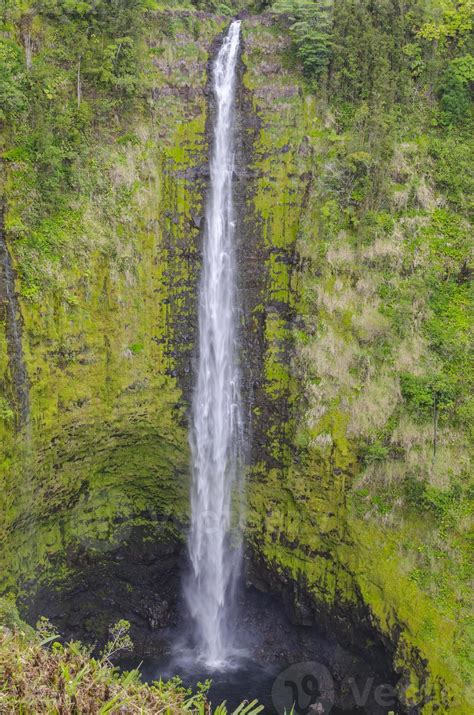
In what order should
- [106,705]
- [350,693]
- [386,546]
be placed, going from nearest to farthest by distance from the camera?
[106,705] → [386,546] → [350,693]

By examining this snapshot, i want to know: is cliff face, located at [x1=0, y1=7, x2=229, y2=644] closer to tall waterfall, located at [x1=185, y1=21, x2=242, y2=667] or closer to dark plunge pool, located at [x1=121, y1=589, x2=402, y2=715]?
tall waterfall, located at [x1=185, y1=21, x2=242, y2=667]

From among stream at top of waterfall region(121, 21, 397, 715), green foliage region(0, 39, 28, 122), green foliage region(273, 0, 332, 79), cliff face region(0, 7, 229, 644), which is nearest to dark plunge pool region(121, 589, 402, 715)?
stream at top of waterfall region(121, 21, 397, 715)

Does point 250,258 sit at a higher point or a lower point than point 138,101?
lower

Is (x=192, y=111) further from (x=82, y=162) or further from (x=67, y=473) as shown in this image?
(x=67, y=473)

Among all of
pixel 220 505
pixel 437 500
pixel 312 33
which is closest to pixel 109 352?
pixel 220 505

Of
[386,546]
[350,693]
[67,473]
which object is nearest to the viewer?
[386,546]

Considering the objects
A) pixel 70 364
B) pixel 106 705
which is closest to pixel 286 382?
pixel 70 364

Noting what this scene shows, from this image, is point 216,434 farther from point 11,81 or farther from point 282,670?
point 11,81
